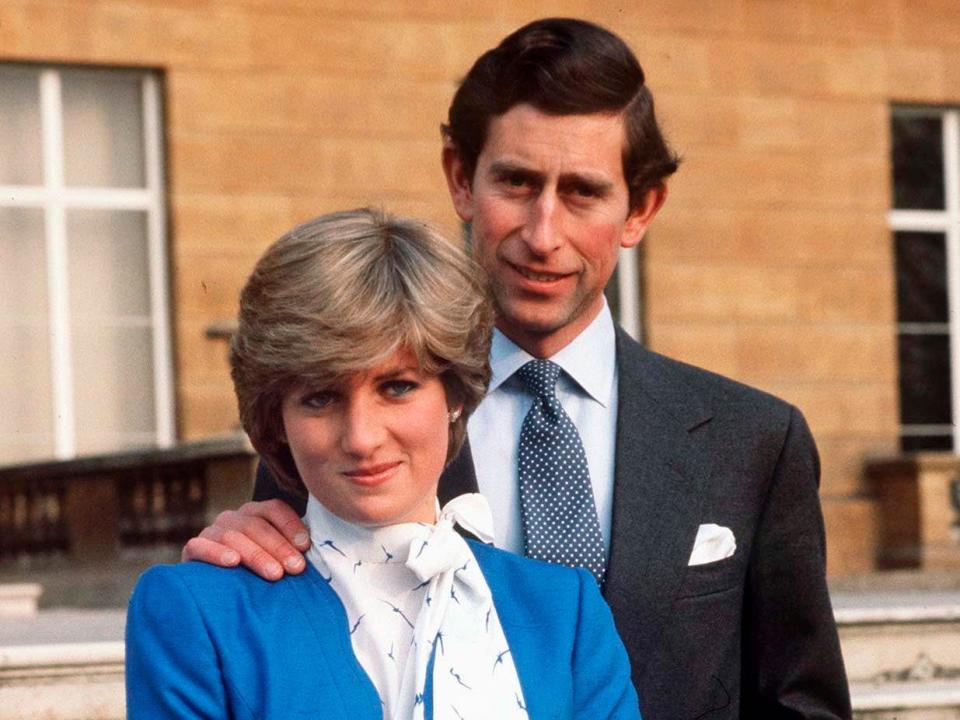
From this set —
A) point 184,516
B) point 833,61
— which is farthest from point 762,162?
point 184,516

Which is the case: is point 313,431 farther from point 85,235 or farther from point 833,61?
point 833,61

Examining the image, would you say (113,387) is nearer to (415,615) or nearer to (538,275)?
(538,275)

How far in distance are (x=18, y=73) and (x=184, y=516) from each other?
333 centimetres

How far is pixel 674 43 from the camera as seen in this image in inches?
526

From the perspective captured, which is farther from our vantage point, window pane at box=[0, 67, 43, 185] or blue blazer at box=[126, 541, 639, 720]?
window pane at box=[0, 67, 43, 185]

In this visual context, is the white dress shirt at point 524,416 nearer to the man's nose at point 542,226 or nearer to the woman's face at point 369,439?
the man's nose at point 542,226

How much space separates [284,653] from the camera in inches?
97.7

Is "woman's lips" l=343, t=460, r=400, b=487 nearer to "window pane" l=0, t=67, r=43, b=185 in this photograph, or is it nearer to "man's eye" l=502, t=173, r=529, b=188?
"man's eye" l=502, t=173, r=529, b=188

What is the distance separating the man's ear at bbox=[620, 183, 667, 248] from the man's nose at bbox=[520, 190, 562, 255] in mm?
172

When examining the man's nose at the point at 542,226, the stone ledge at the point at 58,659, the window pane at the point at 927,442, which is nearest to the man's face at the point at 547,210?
the man's nose at the point at 542,226

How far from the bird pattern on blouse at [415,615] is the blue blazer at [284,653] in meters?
0.02

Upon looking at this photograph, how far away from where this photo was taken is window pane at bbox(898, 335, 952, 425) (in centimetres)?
1402

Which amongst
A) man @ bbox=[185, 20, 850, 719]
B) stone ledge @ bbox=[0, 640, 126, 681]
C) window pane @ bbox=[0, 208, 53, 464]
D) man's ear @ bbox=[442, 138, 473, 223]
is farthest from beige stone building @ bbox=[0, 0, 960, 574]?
man @ bbox=[185, 20, 850, 719]

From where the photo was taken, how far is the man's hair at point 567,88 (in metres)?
3.04
